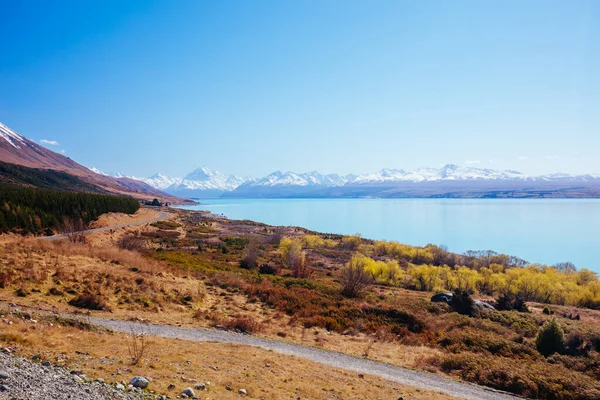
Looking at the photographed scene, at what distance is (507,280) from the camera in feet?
193

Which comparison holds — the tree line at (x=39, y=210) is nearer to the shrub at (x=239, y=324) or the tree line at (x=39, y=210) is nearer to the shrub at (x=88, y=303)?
the shrub at (x=88, y=303)

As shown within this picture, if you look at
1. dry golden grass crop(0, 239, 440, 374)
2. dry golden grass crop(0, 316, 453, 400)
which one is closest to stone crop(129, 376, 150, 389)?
dry golden grass crop(0, 316, 453, 400)

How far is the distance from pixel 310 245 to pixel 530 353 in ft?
221

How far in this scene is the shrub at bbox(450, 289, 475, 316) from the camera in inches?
1260

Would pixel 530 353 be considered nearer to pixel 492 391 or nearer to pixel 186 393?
pixel 492 391

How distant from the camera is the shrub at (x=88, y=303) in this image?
1695 cm

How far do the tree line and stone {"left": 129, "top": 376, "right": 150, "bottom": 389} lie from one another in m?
39.9

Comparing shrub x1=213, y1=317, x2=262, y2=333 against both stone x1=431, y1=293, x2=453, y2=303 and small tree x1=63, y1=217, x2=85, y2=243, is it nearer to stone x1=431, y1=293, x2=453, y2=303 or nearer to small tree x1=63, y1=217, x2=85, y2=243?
small tree x1=63, y1=217, x2=85, y2=243

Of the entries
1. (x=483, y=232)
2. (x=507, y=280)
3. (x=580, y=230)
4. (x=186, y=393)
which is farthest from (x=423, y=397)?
(x=580, y=230)

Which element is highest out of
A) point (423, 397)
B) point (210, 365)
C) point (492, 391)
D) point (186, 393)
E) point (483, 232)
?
point (186, 393)

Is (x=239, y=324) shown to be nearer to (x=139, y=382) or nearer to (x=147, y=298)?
(x=147, y=298)

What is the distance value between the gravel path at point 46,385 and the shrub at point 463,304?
31.8m

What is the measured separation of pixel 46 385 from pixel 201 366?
195 inches

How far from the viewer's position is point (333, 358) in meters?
16.2
